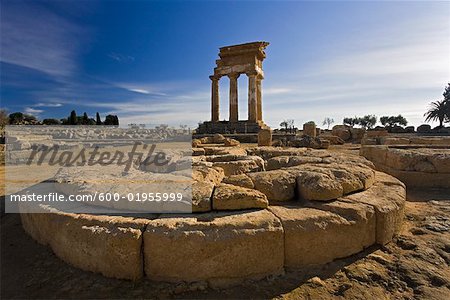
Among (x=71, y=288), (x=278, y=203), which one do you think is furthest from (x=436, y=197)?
(x=71, y=288)

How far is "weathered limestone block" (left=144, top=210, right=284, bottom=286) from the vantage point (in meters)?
2.20

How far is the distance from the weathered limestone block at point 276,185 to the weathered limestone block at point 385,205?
60cm

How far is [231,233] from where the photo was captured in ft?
7.32

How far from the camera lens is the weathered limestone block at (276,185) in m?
3.03

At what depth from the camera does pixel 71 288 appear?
87.4 inches

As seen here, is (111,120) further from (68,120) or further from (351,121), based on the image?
(351,121)

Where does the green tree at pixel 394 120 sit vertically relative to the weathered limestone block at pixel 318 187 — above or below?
above

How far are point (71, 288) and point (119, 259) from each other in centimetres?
48

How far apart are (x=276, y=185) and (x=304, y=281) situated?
3.66 ft

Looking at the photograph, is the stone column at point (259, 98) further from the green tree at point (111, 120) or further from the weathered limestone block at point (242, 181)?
the green tree at point (111, 120)

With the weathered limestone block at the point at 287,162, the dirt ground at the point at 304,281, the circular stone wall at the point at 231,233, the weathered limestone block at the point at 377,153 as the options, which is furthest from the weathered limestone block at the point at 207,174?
the weathered limestone block at the point at 377,153

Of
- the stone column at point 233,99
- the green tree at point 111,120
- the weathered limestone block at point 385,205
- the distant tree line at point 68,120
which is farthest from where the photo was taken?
the green tree at point 111,120

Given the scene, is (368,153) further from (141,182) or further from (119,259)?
(119,259)

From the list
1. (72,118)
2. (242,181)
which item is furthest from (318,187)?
(72,118)
